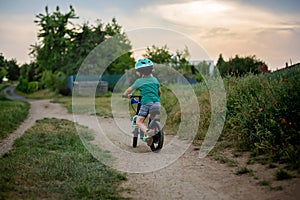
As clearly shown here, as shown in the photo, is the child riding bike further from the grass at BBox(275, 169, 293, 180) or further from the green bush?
the green bush

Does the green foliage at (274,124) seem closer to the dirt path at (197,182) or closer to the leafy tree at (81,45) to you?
the dirt path at (197,182)

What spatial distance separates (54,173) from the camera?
5.12m

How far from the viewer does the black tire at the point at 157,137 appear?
259 inches

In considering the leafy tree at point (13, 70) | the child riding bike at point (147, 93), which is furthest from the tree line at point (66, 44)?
the leafy tree at point (13, 70)

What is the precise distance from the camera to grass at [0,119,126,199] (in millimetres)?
4324

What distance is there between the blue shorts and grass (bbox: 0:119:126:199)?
4.21 feet

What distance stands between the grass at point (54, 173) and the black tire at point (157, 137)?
1.28 metres

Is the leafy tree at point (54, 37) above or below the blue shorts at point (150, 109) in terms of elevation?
above

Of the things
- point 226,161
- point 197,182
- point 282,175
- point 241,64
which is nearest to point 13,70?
point 241,64

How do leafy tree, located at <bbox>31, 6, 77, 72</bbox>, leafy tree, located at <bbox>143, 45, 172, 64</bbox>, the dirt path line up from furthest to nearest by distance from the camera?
leafy tree, located at <bbox>31, 6, 77, 72</bbox> → leafy tree, located at <bbox>143, 45, 172, 64</bbox> → the dirt path

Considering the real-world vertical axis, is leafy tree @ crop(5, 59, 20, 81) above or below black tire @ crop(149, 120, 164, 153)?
above

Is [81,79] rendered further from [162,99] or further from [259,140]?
[259,140]

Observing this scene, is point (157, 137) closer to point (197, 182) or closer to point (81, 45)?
point (197, 182)

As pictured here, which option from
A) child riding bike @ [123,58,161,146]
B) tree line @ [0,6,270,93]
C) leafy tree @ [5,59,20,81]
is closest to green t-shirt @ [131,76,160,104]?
child riding bike @ [123,58,161,146]
